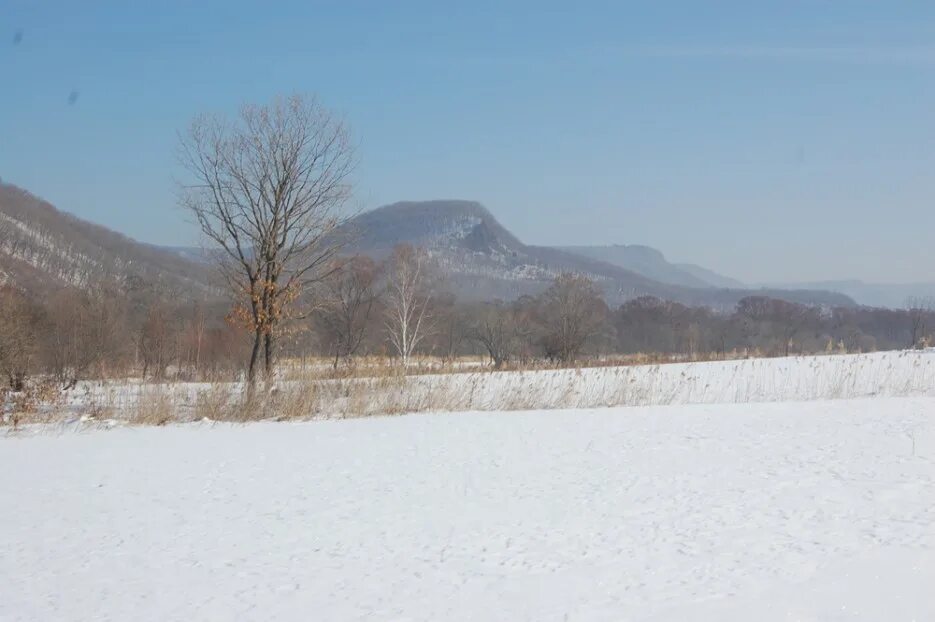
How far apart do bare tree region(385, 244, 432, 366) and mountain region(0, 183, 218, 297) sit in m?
29.8

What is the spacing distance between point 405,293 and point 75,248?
57.4m

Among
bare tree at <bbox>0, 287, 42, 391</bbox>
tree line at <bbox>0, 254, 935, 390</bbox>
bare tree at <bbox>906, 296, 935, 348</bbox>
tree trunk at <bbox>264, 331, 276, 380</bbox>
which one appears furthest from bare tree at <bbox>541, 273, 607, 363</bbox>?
bare tree at <bbox>906, 296, 935, 348</bbox>

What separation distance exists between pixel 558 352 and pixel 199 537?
39897 millimetres

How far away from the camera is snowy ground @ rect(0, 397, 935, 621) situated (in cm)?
499

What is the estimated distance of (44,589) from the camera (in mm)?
5324

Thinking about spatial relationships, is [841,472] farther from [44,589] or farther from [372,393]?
[372,393]

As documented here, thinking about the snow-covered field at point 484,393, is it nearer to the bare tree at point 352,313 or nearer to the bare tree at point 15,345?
the bare tree at point 15,345

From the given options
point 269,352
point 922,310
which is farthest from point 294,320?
point 922,310

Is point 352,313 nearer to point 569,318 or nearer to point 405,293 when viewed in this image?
point 405,293

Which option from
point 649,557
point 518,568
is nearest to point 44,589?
point 518,568

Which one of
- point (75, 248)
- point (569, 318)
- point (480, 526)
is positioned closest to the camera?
point (480, 526)

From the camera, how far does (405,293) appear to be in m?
34.6

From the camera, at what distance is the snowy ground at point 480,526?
4988mm

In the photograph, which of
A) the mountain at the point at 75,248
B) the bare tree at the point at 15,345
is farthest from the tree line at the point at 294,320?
the mountain at the point at 75,248
